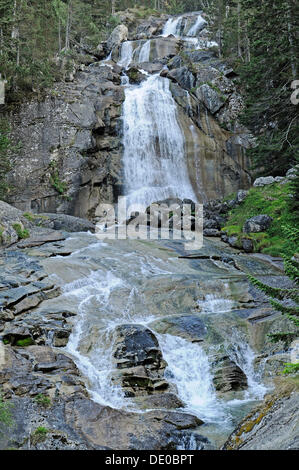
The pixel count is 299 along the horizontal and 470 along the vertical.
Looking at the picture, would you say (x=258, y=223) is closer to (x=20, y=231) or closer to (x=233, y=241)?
(x=233, y=241)

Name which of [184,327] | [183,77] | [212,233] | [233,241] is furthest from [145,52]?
[184,327]

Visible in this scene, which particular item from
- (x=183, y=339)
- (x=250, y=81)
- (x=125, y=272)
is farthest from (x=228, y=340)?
(x=250, y=81)

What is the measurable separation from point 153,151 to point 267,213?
12008 millimetres

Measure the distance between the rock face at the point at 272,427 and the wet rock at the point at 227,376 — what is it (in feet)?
11.0

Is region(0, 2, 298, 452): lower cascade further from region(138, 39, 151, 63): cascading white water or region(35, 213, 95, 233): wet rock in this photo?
region(138, 39, 151, 63): cascading white water

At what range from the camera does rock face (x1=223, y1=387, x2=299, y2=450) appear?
354cm

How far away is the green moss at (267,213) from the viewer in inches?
678

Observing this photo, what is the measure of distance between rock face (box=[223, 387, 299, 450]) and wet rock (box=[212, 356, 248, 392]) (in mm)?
3367

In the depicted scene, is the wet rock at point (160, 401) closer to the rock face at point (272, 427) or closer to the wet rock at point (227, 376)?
the wet rock at point (227, 376)

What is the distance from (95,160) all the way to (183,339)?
69.6 ft

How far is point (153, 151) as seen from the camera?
2884 centimetres

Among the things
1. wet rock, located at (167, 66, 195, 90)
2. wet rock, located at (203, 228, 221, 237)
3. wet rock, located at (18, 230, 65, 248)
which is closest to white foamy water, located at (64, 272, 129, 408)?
wet rock, located at (18, 230, 65, 248)

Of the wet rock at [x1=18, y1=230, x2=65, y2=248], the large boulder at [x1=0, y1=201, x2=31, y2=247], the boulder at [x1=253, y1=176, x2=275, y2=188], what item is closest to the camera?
the wet rock at [x1=18, y1=230, x2=65, y2=248]

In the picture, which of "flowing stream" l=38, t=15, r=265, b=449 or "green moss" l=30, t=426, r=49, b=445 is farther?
"flowing stream" l=38, t=15, r=265, b=449
